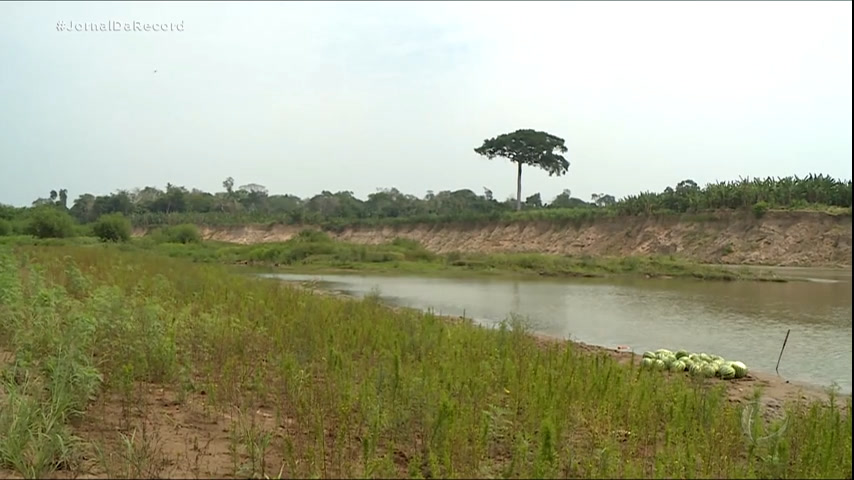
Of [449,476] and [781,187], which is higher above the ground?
[781,187]

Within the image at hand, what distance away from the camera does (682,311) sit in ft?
53.0

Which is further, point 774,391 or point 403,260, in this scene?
point 403,260

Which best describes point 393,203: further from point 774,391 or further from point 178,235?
point 774,391

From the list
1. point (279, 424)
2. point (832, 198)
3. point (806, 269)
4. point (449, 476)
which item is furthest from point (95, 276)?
point (832, 198)

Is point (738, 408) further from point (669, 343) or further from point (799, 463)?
point (669, 343)

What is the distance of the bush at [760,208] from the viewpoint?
3384cm

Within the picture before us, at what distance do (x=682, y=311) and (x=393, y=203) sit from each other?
183 feet

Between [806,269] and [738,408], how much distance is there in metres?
28.9

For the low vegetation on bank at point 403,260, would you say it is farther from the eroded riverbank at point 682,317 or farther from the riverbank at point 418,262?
the eroded riverbank at point 682,317

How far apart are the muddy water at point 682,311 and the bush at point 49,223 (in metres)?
8.33

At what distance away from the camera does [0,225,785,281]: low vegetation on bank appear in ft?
95.1

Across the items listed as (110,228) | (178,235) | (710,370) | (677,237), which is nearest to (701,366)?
(710,370)

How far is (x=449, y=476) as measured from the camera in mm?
3387

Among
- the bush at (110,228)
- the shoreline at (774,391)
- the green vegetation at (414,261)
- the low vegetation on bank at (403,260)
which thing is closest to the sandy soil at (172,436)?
the shoreline at (774,391)
